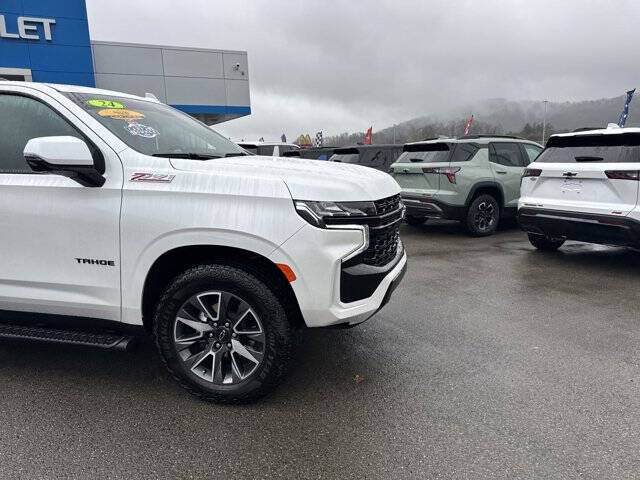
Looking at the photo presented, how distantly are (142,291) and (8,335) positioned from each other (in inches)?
38.5

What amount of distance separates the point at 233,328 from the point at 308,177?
1012 mm


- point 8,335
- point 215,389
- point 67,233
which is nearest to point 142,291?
point 67,233

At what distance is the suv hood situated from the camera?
2.51m

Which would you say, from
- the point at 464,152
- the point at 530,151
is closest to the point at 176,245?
the point at 464,152

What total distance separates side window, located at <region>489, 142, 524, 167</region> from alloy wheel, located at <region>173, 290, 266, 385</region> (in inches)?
275

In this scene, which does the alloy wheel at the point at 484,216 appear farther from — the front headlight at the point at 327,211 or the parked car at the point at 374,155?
the front headlight at the point at 327,211

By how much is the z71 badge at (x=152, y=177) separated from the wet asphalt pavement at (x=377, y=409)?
1393mm

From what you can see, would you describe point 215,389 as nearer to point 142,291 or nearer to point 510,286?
point 142,291

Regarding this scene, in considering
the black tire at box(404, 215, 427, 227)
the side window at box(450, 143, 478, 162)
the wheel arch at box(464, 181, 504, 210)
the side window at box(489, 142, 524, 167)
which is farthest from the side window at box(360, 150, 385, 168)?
the wheel arch at box(464, 181, 504, 210)

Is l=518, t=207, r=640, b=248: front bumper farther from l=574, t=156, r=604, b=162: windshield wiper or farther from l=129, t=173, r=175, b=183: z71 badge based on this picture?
l=129, t=173, r=175, b=183: z71 badge

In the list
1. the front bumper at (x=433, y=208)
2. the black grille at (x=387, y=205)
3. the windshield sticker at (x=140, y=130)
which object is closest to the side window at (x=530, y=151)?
the front bumper at (x=433, y=208)

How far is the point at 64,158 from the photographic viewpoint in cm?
244

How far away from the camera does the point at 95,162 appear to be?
8.50 ft

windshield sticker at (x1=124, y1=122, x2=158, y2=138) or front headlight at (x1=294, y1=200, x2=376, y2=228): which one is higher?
windshield sticker at (x1=124, y1=122, x2=158, y2=138)
